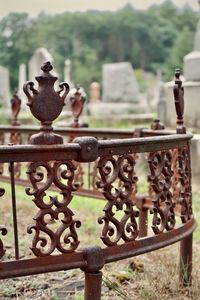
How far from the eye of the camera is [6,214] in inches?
210

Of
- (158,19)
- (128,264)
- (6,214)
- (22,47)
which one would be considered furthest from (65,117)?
(158,19)

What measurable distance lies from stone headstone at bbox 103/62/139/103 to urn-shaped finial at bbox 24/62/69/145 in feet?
55.1

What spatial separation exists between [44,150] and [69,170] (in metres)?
0.16

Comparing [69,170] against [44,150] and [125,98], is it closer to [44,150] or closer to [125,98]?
[44,150]

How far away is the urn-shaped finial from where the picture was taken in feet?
7.86

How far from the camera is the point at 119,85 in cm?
1964

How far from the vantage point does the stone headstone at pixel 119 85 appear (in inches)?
758

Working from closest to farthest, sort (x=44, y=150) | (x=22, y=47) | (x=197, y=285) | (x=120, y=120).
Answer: (x=44, y=150) → (x=197, y=285) → (x=120, y=120) → (x=22, y=47)

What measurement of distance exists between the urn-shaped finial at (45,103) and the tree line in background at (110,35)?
5287 centimetres

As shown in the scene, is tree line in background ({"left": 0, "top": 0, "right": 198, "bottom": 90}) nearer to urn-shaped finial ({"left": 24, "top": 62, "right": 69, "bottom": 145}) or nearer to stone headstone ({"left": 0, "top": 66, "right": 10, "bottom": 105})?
stone headstone ({"left": 0, "top": 66, "right": 10, "bottom": 105})

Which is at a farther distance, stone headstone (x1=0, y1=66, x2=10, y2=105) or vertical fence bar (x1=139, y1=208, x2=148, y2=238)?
stone headstone (x1=0, y1=66, x2=10, y2=105)

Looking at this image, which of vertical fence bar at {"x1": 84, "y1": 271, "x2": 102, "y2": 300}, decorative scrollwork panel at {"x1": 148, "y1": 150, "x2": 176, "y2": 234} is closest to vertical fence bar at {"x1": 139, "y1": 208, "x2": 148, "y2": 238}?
decorative scrollwork panel at {"x1": 148, "y1": 150, "x2": 176, "y2": 234}

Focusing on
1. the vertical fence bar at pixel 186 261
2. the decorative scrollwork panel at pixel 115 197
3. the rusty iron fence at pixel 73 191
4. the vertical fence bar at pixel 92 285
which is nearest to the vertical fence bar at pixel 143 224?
the vertical fence bar at pixel 186 261

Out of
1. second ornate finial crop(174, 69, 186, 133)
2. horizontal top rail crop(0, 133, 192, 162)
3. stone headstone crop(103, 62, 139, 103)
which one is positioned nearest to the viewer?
horizontal top rail crop(0, 133, 192, 162)
